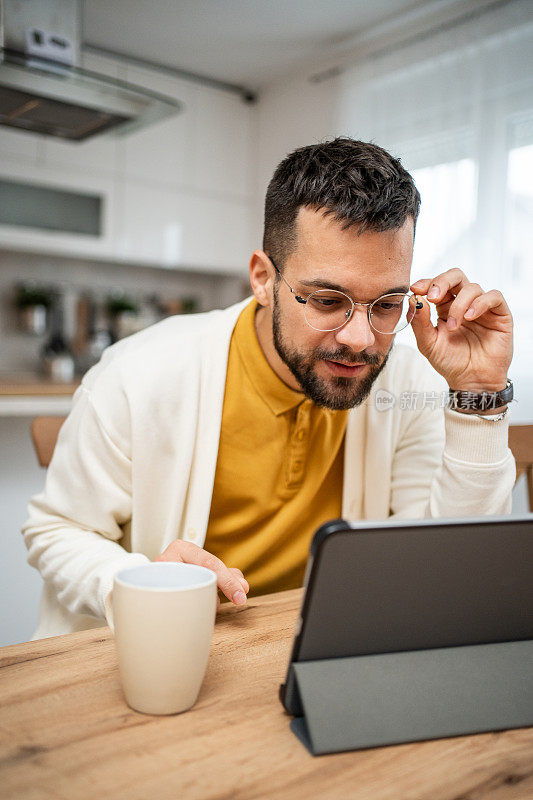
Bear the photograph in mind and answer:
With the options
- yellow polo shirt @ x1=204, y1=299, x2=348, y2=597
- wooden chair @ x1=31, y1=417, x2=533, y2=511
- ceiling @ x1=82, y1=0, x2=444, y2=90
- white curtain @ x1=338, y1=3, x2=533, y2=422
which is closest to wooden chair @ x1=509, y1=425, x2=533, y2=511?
wooden chair @ x1=31, y1=417, x2=533, y2=511

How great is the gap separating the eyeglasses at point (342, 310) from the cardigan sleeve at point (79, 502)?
0.38 metres

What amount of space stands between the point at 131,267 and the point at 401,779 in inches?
169

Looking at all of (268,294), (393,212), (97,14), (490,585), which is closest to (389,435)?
(268,294)

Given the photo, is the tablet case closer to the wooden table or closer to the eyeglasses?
the wooden table

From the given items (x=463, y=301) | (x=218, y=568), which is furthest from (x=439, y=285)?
(x=218, y=568)

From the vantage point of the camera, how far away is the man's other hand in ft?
2.39

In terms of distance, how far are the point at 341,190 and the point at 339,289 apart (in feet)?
0.48

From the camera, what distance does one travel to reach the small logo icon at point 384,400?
1.30 metres

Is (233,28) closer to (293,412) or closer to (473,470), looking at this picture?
(293,412)

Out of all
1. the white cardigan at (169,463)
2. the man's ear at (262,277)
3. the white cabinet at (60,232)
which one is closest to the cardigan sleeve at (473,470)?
the white cardigan at (169,463)

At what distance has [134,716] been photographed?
0.54 meters

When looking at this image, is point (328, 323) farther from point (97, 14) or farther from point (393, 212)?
point (97, 14)

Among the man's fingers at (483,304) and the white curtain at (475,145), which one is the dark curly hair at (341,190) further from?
the white curtain at (475,145)

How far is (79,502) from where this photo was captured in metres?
1.08
